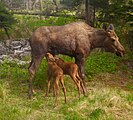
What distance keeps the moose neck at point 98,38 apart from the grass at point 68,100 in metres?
1.45

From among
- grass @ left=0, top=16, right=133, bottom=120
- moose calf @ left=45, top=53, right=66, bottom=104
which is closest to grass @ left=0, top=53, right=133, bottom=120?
grass @ left=0, top=16, right=133, bottom=120

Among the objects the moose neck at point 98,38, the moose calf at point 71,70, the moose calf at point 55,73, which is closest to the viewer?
the moose calf at point 55,73

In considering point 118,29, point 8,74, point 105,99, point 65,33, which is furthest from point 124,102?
point 118,29

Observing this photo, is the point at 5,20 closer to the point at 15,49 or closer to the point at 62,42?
the point at 15,49

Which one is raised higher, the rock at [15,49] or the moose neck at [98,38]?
the moose neck at [98,38]

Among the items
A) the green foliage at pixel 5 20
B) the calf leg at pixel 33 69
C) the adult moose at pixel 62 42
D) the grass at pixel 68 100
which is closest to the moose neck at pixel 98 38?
the adult moose at pixel 62 42

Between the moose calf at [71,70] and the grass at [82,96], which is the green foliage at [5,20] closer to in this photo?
the grass at [82,96]

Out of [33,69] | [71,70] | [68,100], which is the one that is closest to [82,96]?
[68,100]

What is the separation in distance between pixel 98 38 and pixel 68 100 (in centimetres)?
229

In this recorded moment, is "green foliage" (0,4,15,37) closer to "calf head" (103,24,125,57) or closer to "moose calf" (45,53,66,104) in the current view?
"calf head" (103,24,125,57)

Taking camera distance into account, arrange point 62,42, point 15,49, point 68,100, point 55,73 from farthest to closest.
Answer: point 15,49
point 62,42
point 68,100
point 55,73

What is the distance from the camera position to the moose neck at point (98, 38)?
10739 millimetres

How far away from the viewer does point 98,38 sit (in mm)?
10758

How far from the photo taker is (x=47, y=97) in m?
10.2
